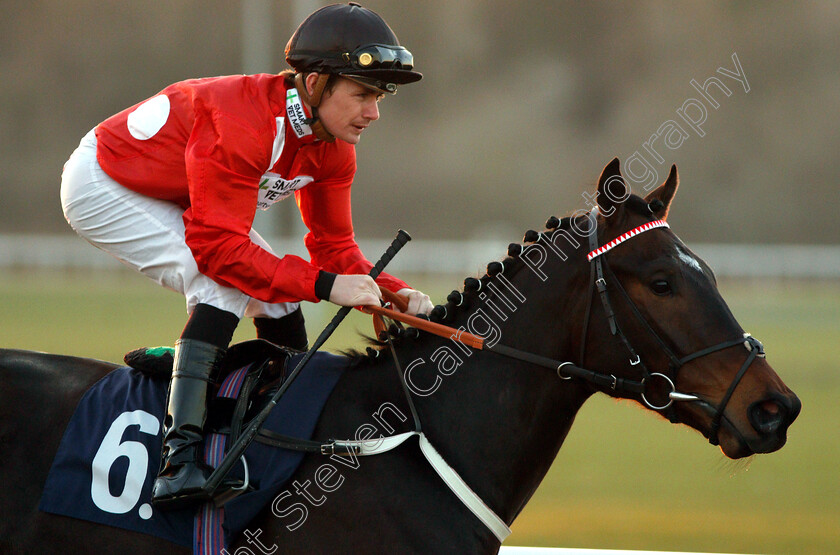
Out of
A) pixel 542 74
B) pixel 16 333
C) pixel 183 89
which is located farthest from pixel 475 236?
pixel 183 89

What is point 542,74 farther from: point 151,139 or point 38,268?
point 151,139

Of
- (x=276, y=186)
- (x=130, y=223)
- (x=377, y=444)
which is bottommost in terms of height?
(x=377, y=444)

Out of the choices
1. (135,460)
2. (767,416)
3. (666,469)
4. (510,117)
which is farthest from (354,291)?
(510,117)

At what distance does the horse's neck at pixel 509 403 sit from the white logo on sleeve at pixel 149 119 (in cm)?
126

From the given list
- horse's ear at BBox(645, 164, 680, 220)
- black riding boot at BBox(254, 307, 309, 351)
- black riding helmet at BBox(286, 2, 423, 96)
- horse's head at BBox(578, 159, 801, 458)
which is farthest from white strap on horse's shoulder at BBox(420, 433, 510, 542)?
black riding helmet at BBox(286, 2, 423, 96)

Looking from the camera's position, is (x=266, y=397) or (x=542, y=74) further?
(x=542, y=74)

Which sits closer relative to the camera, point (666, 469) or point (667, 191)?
point (667, 191)

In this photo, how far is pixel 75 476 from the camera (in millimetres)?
2779

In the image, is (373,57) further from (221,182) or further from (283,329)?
(283,329)

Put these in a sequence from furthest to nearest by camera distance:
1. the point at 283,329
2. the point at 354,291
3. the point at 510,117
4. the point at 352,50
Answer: the point at 510,117
the point at 283,329
the point at 352,50
the point at 354,291

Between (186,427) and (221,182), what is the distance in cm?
76

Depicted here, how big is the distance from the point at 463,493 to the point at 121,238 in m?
1.45

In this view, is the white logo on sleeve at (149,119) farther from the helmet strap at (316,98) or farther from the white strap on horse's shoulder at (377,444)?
the white strap on horse's shoulder at (377,444)

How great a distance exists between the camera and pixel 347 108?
3.08m
